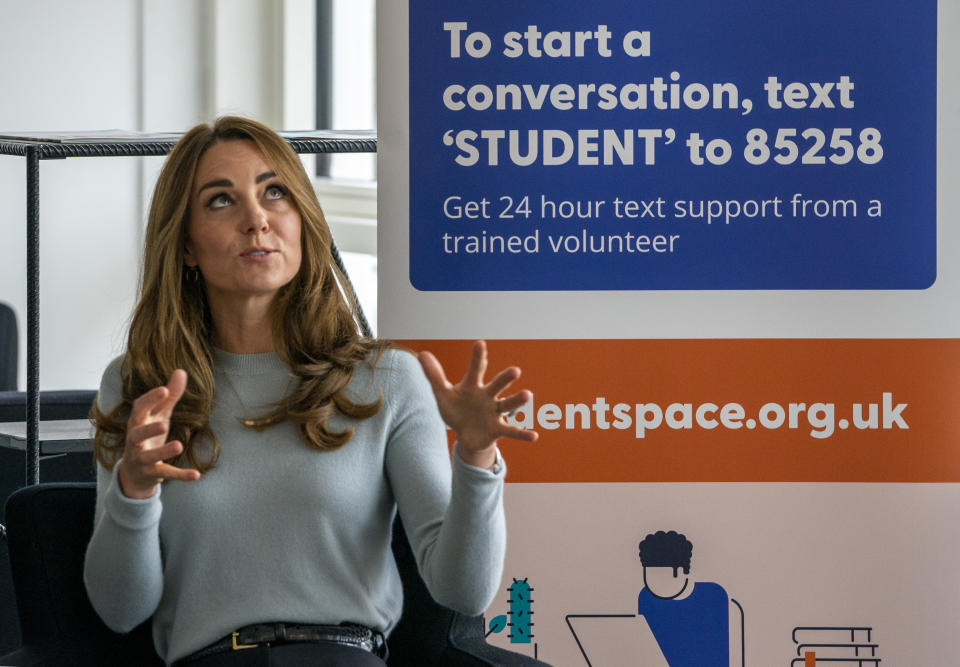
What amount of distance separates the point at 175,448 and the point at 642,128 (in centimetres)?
104

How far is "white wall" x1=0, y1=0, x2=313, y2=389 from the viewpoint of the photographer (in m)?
5.05

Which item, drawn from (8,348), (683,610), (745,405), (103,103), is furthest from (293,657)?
(103,103)

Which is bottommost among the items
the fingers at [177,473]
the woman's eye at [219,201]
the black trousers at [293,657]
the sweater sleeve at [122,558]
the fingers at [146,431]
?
the black trousers at [293,657]

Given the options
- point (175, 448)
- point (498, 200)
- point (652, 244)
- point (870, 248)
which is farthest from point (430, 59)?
point (175, 448)

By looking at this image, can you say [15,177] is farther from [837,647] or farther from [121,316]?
[837,647]

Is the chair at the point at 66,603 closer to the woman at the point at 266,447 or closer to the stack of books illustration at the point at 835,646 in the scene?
the woman at the point at 266,447

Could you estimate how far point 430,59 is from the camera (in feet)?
7.19

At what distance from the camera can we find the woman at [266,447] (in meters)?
1.69

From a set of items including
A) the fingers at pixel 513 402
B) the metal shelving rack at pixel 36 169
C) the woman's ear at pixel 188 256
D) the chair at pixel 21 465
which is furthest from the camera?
the chair at pixel 21 465

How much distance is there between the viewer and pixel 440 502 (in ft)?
5.77

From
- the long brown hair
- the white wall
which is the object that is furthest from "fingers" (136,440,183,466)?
the white wall

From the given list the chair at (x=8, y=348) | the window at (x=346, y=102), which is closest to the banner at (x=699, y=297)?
the chair at (x=8, y=348)

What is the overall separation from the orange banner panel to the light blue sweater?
0.43 meters

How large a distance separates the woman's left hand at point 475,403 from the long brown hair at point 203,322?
255mm
